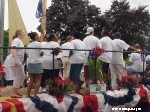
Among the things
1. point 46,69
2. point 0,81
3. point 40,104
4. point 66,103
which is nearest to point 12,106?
point 40,104

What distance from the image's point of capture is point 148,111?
777 cm

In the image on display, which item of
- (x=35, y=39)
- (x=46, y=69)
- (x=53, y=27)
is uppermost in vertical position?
(x=53, y=27)

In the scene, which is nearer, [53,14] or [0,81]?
[0,81]

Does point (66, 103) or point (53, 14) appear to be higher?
point (53, 14)

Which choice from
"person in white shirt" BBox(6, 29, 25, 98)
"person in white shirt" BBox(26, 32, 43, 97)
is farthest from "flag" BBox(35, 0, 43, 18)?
"person in white shirt" BBox(26, 32, 43, 97)

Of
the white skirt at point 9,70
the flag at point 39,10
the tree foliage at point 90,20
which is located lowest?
the white skirt at point 9,70

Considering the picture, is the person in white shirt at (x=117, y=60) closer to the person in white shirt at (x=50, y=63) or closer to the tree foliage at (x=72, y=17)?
the person in white shirt at (x=50, y=63)

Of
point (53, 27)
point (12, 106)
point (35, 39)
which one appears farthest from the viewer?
point (53, 27)

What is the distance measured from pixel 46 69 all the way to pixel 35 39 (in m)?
0.67

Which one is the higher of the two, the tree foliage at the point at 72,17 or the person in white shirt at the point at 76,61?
the tree foliage at the point at 72,17

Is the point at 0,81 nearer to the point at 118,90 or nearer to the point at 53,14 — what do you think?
the point at 118,90

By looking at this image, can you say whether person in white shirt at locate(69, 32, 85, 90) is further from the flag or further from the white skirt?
the flag

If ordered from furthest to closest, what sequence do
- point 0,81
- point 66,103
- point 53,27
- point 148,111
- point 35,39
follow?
1. point 53,27
2. point 0,81
3. point 148,111
4. point 35,39
5. point 66,103

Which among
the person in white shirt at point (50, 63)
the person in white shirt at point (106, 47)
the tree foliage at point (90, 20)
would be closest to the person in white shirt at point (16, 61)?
the person in white shirt at point (50, 63)
